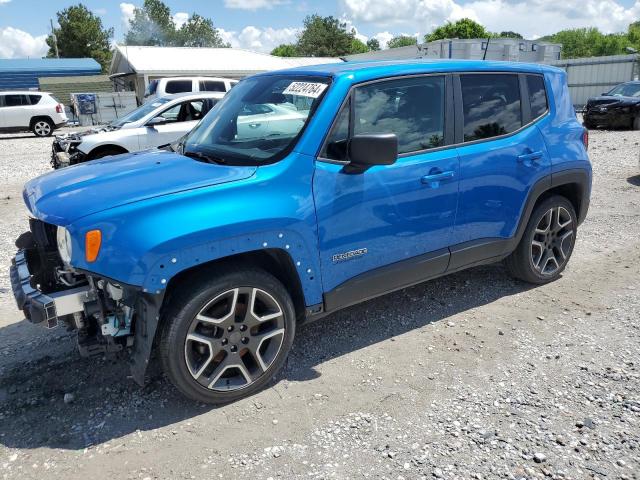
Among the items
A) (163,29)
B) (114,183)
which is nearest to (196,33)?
(163,29)

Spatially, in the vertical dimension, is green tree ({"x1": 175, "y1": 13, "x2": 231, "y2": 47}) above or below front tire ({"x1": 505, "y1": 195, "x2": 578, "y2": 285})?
above

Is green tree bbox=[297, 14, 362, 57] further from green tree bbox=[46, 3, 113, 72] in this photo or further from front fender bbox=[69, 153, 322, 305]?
front fender bbox=[69, 153, 322, 305]

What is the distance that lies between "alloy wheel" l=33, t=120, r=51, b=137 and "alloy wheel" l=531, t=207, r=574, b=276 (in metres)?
22.4

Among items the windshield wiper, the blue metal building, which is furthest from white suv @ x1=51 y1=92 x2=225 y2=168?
the blue metal building

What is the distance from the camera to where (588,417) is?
2.97 meters

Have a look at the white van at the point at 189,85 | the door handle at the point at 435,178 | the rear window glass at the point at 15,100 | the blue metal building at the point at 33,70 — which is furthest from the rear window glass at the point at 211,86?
the blue metal building at the point at 33,70

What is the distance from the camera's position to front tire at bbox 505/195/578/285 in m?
4.55

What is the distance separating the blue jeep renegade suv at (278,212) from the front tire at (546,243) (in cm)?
23

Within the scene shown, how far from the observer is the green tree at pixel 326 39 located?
260 ft

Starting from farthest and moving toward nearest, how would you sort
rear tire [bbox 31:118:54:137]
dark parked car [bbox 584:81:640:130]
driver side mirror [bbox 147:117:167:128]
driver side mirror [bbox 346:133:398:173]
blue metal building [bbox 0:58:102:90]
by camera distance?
blue metal building [bbox 0:58:102:90]
rear tire [bbox 31:118:54:137]
dark parked car [bbox 584:81:640:130]
driver side mirror [bbox 147:117:167:128]
driver side mirror [bbox 346:133:398:173]

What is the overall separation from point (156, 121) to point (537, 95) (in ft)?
25.0

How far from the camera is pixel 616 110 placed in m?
17.1

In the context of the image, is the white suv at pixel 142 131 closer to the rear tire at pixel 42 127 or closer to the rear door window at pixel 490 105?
the rear door window at pixel 490 105

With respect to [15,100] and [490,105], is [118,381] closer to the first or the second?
[490,105]
